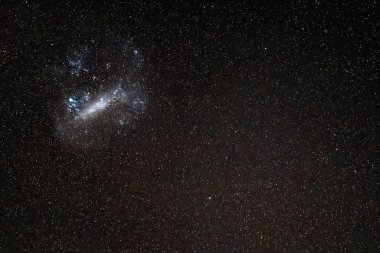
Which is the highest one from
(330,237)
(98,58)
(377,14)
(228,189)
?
(98,58)

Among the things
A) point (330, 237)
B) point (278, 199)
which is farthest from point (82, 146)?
point (330, 237)

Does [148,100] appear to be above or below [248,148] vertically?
above

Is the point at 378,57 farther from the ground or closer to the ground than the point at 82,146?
closer to the ground

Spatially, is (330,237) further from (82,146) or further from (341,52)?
(82,146)

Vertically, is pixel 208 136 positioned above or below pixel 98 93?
below

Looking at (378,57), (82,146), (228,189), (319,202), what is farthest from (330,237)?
(82,146)

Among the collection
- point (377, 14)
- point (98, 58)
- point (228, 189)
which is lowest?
point (228, 189)

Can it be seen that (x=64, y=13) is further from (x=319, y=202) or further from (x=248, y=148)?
(x=319, y=202)
